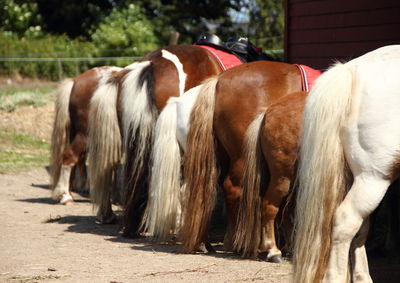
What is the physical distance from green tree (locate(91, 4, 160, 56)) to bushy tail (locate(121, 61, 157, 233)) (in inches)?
544

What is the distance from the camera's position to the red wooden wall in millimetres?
7336

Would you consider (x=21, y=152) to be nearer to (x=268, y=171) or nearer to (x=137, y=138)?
(x=137, y=138)

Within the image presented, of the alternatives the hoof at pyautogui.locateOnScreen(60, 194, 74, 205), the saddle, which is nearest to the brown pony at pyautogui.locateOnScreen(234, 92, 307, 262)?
the saddle

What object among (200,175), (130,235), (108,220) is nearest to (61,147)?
(108,220)

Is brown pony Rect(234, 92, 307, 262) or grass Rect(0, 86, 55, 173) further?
grass Rect(0, 86, 55, 173)

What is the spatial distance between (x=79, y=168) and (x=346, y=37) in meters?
3.88

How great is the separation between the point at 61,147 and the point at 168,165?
3.34 meters

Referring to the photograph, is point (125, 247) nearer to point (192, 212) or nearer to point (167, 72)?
point (192, 212)

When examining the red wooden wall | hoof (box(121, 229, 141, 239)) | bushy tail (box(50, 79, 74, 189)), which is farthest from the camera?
bushy tail (box(50, 79, 74, 189))

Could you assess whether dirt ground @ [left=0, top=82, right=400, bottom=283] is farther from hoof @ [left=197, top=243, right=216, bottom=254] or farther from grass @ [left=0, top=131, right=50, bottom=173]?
grass @ [left=0, top=131, right=50, bottom=173]

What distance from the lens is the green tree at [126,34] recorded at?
20.9 meters

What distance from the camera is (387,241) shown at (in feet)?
19.6

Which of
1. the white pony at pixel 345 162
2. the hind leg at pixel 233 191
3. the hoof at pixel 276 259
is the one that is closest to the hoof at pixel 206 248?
the hind leg at pixel 233 191

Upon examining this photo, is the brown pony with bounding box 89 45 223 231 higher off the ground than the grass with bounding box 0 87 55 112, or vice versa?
the brown pony with bounding box 89 45 223 231
